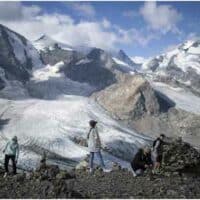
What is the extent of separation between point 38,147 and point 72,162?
1101 centimetres

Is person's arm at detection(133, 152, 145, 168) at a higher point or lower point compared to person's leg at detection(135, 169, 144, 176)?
higher

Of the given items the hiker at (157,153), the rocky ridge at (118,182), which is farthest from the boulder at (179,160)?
the hiker at (157,153)

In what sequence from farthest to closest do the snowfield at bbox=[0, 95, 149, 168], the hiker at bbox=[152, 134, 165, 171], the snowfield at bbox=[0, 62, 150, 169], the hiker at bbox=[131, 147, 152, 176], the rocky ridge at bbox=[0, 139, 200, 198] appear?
the snowfield at bbox=[0, 95, 149, 168], the snowfield at bbox=[0, 62, 150, 169], the hiker at bbox=[131, 147, 152, 176], the hiker at bbox=[152, 134, 165, 171], the rocky ridge at bbox=[0, 139, 200, 198]

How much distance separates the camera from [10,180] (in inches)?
972

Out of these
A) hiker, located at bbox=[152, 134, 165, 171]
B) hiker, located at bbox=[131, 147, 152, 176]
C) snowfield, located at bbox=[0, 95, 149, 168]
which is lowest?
snowfield, located at bbox=[0, 95, 149, 168]

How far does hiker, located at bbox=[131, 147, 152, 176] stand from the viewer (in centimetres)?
2620

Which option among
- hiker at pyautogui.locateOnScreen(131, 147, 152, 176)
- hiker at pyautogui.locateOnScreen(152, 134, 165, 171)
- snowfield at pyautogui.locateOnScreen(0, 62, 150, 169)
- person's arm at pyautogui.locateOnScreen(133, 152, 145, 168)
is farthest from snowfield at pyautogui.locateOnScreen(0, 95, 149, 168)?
hiker at pyautogui.locateOnScreen(152, 134, 165, 171)

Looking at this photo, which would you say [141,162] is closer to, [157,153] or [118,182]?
[157,153]

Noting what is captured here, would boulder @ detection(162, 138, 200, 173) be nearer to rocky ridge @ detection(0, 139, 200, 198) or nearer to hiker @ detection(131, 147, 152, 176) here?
rocky ridge @ detection(0, 139, 200, 198)

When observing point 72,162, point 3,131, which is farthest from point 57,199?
point 3,131

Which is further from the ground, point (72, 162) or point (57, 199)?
point (57, 199)

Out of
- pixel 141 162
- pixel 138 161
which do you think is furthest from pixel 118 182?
pixel 141 162

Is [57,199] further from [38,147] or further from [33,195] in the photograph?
[38,147]

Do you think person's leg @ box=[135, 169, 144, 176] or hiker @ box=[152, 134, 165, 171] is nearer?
hiker @ box=[152, 134, 165, 171]
